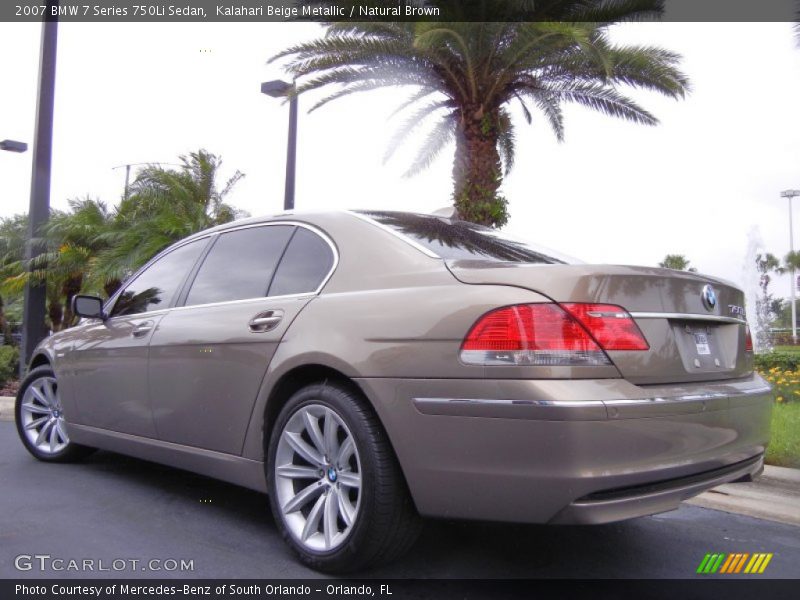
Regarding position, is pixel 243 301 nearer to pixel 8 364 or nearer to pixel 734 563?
pixel 734 563

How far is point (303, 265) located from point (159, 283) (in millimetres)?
1366

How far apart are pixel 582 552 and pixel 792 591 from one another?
813 millimetres

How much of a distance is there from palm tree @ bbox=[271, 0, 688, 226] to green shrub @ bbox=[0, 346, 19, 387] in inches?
232

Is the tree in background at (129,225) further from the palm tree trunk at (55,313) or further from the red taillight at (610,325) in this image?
the red taillight at (610,325)

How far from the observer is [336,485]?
9.43ft

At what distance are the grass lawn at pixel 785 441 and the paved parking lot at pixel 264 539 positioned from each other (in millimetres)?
850

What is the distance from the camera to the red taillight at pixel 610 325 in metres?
2.48

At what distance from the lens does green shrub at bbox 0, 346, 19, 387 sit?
34.9 feet

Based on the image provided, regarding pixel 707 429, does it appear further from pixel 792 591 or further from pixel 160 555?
pixel 160 555

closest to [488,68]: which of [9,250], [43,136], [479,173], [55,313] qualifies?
[479,173]

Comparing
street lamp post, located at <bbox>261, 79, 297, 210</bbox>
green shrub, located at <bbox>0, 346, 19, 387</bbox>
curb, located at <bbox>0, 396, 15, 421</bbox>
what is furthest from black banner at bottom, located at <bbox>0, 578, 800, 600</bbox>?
green shrub, located at <bbox>0, 346, 19, 387</bbox>

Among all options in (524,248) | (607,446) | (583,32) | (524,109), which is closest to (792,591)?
(607,446)

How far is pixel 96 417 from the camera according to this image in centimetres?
438

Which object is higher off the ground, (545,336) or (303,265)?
(303,265)
